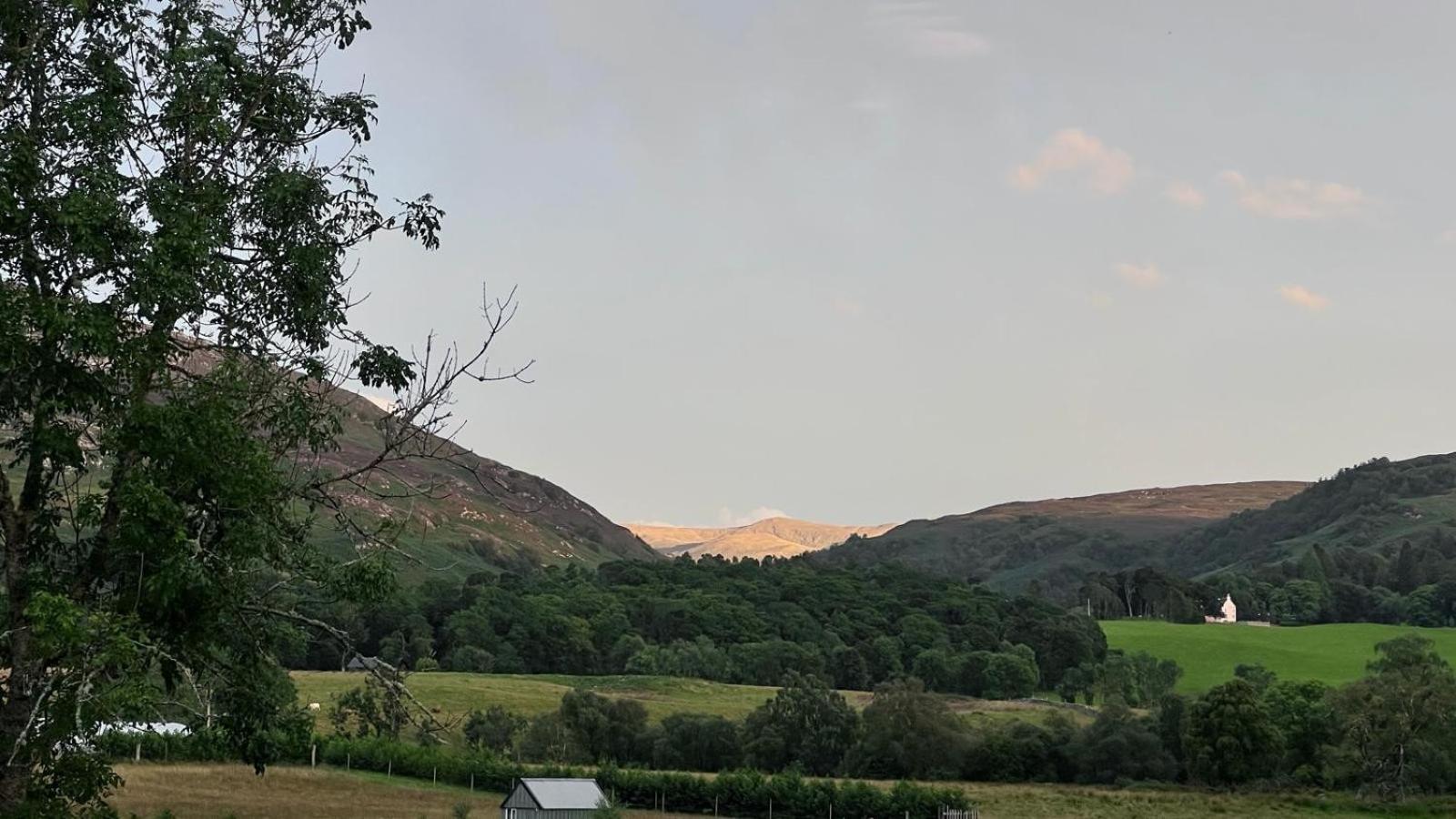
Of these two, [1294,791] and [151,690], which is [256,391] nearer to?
[151,690]

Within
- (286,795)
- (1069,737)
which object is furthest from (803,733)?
(286,795)

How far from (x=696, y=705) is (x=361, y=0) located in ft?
352

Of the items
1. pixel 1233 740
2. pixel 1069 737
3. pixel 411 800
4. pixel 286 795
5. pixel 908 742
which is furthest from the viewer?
pixel 1069 737

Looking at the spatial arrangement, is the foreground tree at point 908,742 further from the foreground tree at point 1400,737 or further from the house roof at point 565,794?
the house roof at point 565,794

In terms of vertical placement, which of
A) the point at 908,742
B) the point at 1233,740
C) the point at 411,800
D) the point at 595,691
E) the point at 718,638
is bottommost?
the point at 411,800

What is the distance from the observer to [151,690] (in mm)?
19234

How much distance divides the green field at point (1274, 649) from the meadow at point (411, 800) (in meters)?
75.8

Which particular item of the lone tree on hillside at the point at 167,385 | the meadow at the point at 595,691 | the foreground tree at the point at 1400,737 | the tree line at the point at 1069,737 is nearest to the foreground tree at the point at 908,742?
the tree line at the point at 1069,737

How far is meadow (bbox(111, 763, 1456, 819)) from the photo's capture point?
174 ft

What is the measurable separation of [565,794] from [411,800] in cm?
841

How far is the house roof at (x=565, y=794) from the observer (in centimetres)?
6000

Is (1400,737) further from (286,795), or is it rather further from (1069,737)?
(286,795)

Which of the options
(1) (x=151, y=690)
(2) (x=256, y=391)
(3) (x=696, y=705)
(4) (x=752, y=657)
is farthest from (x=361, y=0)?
(4) (x=752, y=657)

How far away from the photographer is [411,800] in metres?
64.5
